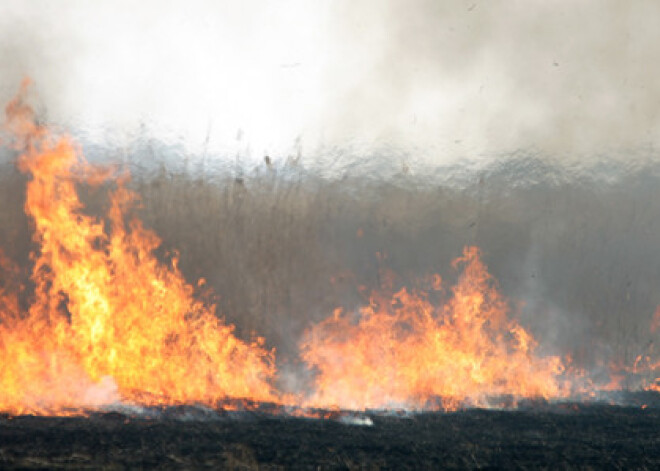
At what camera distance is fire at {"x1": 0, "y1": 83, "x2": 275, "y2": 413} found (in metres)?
18.7

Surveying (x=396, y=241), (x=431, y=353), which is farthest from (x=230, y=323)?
(x=431, y=353)

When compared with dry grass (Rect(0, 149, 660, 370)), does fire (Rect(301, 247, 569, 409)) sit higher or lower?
lower

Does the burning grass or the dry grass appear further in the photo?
the dry grass

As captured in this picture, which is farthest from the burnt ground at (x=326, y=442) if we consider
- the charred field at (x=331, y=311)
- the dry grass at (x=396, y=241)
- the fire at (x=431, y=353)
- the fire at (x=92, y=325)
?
the dry grass at (x=396, y=241)

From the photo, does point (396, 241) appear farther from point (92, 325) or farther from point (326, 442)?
point (326, 442)

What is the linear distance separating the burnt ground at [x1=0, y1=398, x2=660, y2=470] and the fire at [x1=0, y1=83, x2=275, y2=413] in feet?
5.52

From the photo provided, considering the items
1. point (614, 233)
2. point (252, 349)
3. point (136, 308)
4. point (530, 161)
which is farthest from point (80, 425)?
point (614, 233)

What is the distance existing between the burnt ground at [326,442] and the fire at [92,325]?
5.52 ft

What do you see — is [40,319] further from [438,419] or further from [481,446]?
[481,446]

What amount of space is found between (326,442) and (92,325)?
7924mm

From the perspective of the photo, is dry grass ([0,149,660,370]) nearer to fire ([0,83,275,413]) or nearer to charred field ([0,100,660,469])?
charred field ([0,100,660,469])

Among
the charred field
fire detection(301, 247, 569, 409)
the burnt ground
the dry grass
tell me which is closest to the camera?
the burnt ground

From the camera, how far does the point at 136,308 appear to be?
20.1 m

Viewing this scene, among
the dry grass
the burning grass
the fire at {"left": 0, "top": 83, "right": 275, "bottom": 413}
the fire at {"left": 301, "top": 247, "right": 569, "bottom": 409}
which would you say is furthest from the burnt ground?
the dry grass
